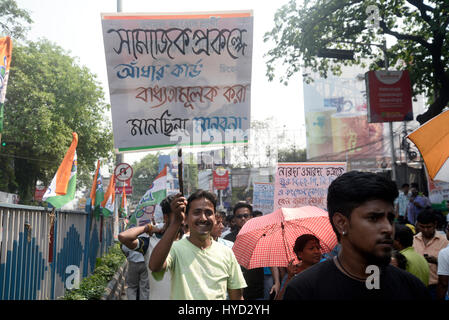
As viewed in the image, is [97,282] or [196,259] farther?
[97,282]

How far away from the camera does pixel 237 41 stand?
14.4ft

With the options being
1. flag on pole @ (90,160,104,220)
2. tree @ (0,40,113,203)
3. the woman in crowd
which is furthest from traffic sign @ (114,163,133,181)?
tree @ (0,40,113,203)

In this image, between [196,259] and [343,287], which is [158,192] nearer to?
[196,259]

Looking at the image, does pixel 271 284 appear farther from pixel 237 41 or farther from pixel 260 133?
pixel 260 133

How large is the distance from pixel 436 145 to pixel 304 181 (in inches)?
99.8

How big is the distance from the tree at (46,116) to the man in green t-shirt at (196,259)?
26366mm

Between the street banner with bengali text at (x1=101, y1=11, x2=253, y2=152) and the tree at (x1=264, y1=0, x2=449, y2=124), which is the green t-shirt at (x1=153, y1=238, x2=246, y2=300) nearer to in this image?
the street banner with bengali text at (x1=101, y1=11, x2=253, y2=152)

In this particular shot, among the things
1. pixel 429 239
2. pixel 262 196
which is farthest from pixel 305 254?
pixel 262 196

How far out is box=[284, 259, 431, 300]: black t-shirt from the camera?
211cm

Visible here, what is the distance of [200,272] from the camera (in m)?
3.38

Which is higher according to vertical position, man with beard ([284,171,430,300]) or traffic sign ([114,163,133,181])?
traffic sign ([114,163,133,181])

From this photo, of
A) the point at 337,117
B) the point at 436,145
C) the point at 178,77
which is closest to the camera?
the point at 178,77

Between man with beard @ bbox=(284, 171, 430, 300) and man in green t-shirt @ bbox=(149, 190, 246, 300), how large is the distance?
116 cm
